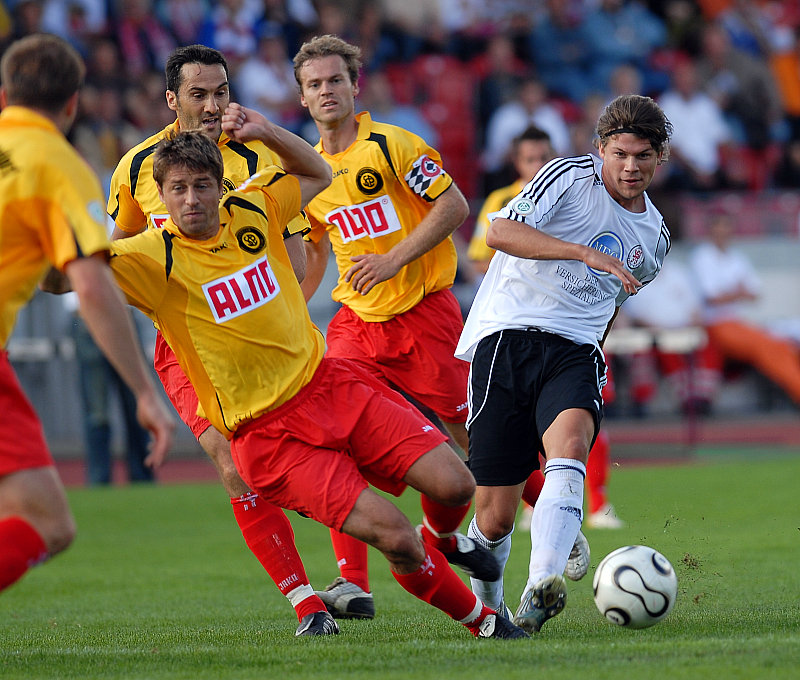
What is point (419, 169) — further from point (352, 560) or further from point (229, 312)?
point (352, 560)

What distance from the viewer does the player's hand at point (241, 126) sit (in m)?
5.58

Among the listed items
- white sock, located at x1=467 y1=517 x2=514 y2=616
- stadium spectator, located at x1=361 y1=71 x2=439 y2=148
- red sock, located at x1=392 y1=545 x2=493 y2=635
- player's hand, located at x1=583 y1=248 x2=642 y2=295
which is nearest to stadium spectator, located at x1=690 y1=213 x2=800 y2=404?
stadium spectator, located at x1=361 y1=71 x2=439 y2=148

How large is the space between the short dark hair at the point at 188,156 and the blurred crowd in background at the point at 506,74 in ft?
31.3

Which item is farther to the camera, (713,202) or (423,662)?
(713,202)

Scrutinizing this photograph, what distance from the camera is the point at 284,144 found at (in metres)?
5.68

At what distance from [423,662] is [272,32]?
13.5 m

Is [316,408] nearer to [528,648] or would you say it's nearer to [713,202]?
[528,648]

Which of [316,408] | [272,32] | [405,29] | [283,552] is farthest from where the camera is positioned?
[405,29]

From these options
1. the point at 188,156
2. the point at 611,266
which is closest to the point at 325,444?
the point at 188,156

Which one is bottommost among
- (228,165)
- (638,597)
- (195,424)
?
(638,597)

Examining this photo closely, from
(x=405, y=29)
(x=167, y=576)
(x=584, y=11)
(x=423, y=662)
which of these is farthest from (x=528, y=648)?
(x=584, y=11)

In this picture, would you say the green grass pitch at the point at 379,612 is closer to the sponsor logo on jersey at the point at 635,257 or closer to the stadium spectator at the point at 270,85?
the sponsor logo on jersey at the point at 635,257

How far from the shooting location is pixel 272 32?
17.1m

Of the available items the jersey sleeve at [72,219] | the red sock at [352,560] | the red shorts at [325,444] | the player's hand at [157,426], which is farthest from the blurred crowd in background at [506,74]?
the player's hand at [157,426]
